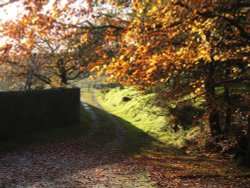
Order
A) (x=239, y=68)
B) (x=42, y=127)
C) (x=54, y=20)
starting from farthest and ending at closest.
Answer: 1. (x=42, y=127)
2. (x=239, y=68)
3. (x=54, y=20)

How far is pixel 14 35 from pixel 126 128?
72.1ft

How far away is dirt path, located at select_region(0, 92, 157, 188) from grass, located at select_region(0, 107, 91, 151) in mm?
988

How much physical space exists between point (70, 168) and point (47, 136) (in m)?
9.19

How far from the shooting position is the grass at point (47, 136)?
20.4 m

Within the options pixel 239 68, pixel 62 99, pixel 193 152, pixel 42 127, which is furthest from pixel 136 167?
pixel 62 99

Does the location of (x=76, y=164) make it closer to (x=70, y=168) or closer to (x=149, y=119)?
(x=70, y=168)

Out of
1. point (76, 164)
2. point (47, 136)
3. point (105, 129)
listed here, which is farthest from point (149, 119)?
point (76, 164)

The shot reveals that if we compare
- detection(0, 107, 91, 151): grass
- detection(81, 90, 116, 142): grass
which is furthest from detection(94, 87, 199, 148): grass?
detection(0, 107, 91, 151): grass

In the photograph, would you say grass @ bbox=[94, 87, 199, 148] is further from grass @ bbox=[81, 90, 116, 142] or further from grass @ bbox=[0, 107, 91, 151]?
grass @ bbox=[0, 107, 91, 151]

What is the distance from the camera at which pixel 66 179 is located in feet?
44.7

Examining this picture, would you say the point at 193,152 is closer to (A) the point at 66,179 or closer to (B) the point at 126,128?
(A) the point at 66,179

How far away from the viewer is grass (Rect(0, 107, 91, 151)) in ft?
66.9

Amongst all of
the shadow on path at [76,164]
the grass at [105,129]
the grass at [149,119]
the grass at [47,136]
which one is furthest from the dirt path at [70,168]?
the grass at [149,119]

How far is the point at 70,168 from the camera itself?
1574cm
